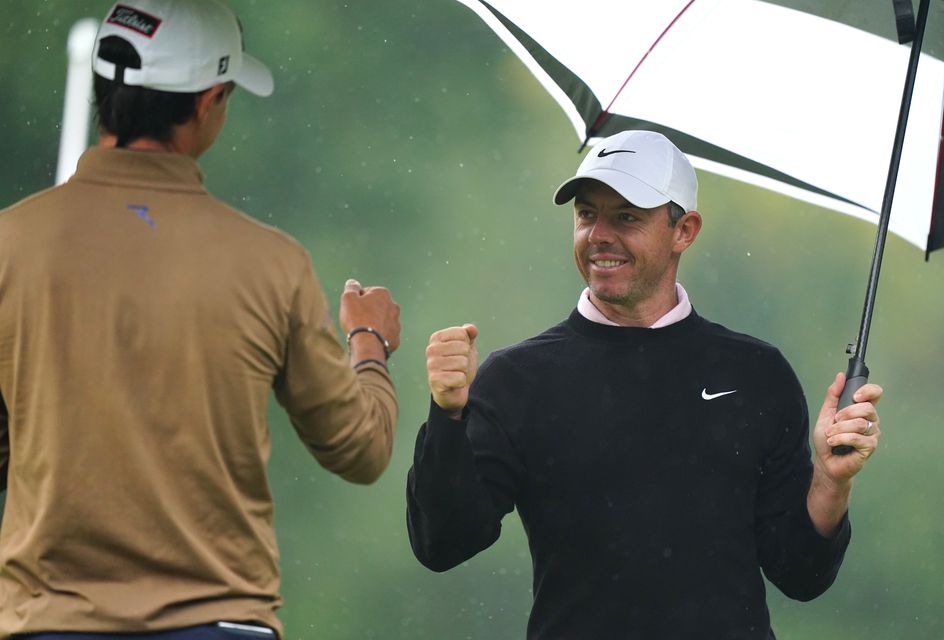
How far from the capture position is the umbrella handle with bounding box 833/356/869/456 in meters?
2.89

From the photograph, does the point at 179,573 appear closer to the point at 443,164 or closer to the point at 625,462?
the point at 625,462

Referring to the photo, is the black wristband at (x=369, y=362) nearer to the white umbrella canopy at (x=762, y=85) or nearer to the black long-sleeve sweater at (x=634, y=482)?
the black long-sleeve sweater at (x=634, y=482)

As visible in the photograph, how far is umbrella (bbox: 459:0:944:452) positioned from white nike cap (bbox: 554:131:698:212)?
0.64 feet

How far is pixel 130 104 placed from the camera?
2.06 metres

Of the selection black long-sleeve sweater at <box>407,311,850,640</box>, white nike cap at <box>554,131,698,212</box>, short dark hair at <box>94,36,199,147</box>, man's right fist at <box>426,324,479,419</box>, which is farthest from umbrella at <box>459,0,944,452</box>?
short dark hair at <box>94,36,199,147</box>

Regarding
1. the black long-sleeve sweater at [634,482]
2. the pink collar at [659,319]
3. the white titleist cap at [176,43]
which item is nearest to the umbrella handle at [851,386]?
the black long-sleeve sweater at [634,482]

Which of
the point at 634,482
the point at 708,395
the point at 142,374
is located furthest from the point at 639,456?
the point at 142,374

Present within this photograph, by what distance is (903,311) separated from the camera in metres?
8.78

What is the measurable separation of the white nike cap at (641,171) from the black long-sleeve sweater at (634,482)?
27cm

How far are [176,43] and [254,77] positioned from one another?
0.69 ft

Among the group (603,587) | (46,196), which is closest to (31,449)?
(46,196)

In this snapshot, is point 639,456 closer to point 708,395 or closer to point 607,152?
point 708,395

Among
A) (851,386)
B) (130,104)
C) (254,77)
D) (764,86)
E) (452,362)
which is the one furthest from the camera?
(764,86)

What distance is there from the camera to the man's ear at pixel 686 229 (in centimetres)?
330
